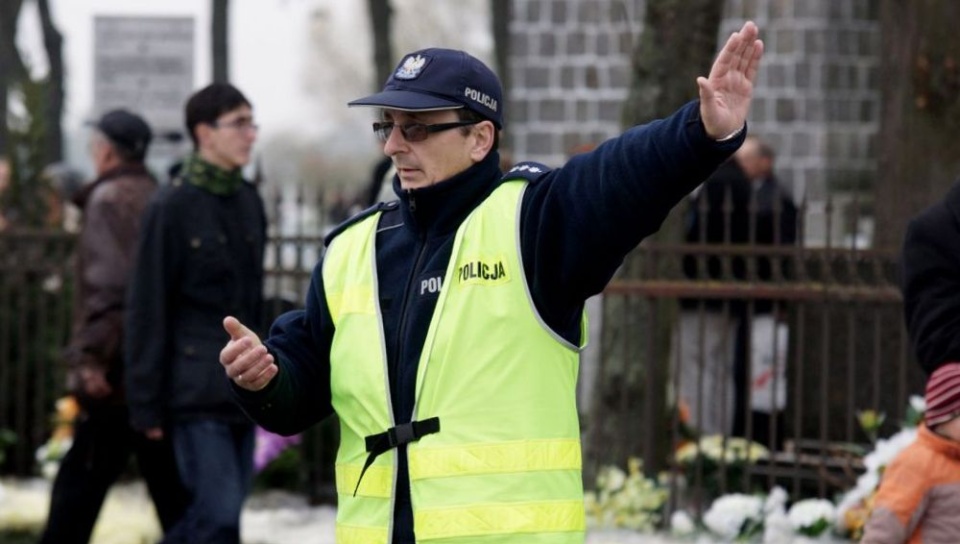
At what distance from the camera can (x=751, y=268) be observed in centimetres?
848

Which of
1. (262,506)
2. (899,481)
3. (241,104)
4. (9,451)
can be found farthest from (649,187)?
(9,451)

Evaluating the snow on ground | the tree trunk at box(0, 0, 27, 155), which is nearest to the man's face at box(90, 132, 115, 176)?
the snow on ground

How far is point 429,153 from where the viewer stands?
4043 mm

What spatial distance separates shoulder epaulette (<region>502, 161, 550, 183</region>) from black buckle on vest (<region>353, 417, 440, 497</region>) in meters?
0.52

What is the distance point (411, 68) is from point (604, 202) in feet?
1.84

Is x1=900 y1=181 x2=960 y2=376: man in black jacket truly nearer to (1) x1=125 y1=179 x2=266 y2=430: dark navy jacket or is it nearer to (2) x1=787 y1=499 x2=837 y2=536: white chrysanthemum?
(1) x1=125 y1=179 x2=266 y2=430: dark navy jacket

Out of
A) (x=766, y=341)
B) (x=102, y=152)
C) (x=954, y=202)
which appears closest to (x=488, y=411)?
(x=954, y=202)

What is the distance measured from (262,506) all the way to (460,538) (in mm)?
5721

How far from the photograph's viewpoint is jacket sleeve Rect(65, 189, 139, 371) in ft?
23.4

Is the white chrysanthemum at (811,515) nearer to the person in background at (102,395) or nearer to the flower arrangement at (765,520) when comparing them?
the flower arrangement at (765,520)

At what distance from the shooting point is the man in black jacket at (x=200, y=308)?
21.2ft

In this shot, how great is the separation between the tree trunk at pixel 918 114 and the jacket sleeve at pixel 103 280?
391cm

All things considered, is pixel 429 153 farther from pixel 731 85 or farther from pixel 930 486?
pixel 930 486

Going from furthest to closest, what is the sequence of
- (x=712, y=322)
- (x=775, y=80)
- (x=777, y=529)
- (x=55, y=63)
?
1. (x=55, y=63)
2. (x=775, y=80)
3. (x=712, y=322)
4. (x=777, y=529)
